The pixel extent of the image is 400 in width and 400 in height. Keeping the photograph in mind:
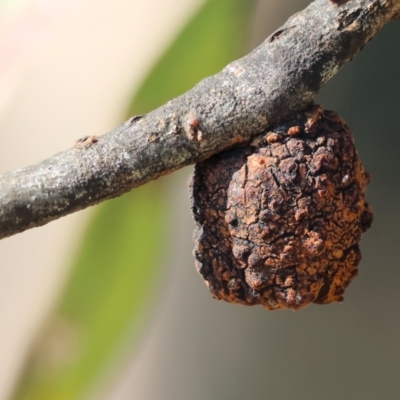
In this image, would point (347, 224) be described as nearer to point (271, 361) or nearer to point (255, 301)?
point (255, 301)

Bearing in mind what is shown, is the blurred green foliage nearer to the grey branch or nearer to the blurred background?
the blurred background

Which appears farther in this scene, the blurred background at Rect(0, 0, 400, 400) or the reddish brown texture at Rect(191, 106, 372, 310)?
the blurred background at Rect(0, 0, 400, 400)

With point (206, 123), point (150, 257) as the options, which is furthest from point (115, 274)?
point (206, 123)

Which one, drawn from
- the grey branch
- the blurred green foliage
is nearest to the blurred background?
the blurred green foliage

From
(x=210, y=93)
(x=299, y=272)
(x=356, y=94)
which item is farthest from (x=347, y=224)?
(x=356, y=94)

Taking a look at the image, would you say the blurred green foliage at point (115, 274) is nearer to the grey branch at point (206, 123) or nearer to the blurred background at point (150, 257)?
the blurred background at point (150, 257)

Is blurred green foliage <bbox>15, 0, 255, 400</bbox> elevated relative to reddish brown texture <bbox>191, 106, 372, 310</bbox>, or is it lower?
elevated
